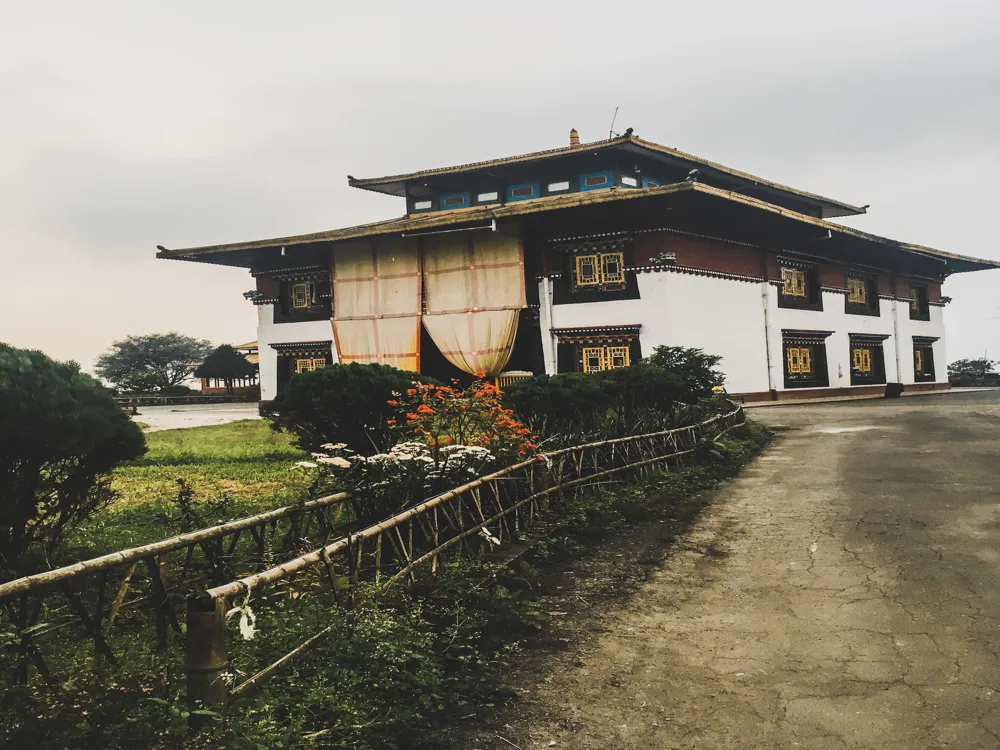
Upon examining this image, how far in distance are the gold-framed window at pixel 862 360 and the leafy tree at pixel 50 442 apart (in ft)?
94.2

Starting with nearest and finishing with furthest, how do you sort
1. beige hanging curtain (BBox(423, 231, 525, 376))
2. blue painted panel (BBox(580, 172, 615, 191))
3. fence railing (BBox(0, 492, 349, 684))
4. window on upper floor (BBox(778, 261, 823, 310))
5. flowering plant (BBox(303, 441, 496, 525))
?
fence railing (BBox(0, 492, 349, 684))
flowering plant (BBox(303, 441, 496, 525))
beige hanging curtain (BBox(423, 231, 525, 376))
blue painted panel (BBox(580, 172, 615, 191))
window on upper floor (BBox(778, 261, 823, 310))

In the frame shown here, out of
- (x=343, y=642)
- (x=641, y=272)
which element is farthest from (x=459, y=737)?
(x=641, y=272)

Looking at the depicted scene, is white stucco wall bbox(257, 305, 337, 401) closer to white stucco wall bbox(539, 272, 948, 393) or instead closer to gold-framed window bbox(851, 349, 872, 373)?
white stucco wall bbox(539, 272, 948, 393)

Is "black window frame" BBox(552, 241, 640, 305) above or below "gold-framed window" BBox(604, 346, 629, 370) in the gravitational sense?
above

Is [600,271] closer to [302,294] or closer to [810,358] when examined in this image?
[810,358]

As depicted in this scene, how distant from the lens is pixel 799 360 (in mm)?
26359

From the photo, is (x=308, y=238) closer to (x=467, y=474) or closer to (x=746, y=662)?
(x=467, y=474)

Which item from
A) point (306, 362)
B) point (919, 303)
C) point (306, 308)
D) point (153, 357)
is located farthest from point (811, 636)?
point (153, 357)

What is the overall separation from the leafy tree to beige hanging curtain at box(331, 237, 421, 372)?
19576 mm

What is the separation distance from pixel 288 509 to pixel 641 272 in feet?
60.8

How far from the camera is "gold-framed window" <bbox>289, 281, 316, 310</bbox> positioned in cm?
2831

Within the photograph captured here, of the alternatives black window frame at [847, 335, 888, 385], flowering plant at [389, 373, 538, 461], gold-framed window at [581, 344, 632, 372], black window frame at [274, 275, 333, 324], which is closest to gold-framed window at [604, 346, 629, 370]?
gold-framed window at [581, 344, 632, 372]

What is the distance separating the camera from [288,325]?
2848 centimetres

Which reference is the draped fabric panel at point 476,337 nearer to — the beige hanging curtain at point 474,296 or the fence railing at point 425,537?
the beige hanging curtain at point 474,296
